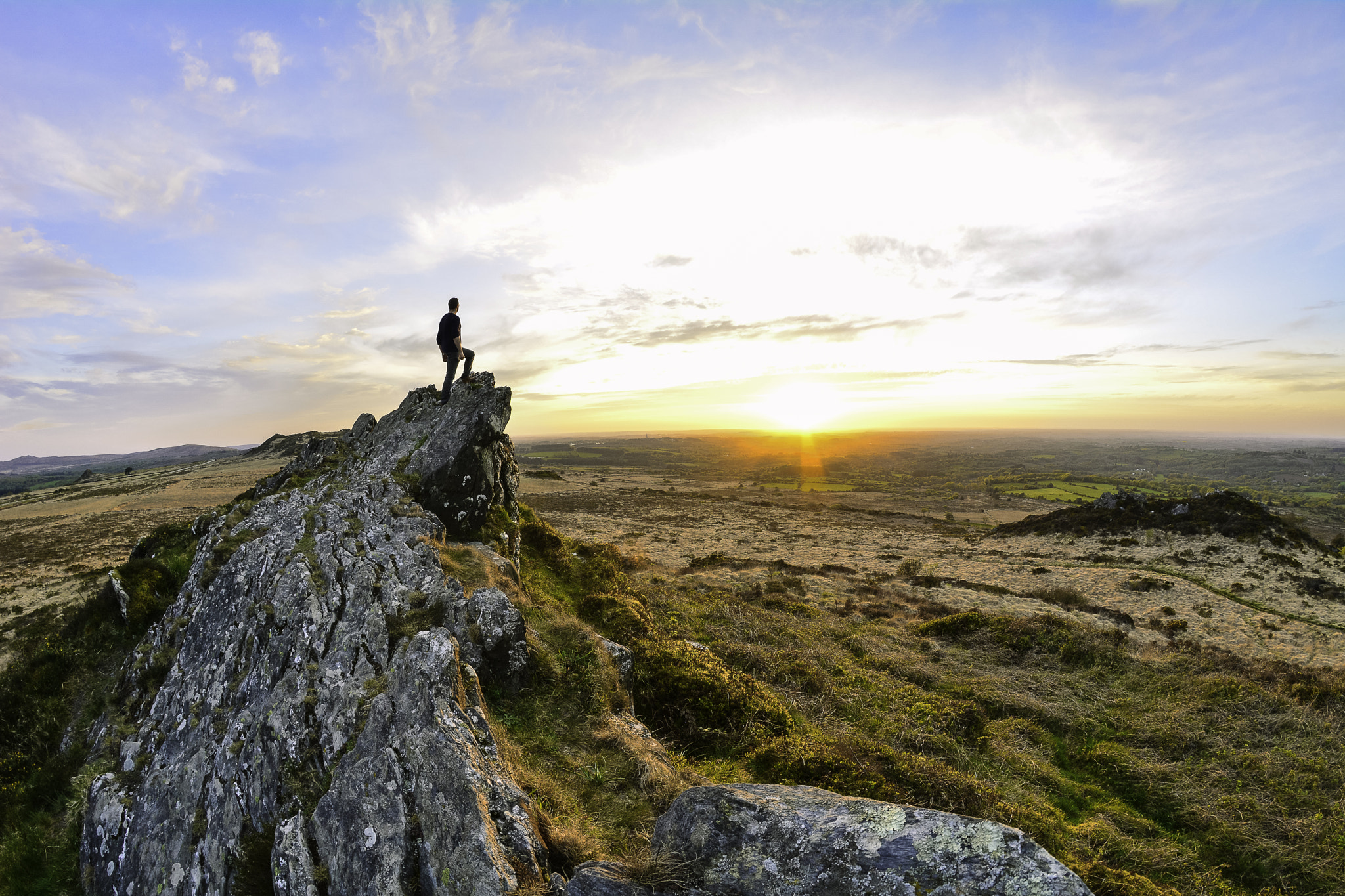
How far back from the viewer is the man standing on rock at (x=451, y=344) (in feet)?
55.7

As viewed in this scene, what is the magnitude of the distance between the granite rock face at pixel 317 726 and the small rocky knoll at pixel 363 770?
28 mm

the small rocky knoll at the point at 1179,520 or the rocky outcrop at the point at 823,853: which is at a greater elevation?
the rocky outcrop at the point at 823,853

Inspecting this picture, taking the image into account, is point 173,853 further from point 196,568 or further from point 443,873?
point 196,568

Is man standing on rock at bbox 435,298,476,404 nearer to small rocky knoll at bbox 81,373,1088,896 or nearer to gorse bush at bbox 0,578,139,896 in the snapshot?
small rocky knoll at bbox 81,373,1088,896

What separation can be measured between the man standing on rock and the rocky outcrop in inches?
635

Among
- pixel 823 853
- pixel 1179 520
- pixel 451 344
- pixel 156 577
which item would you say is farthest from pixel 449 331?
pixel 1179 520

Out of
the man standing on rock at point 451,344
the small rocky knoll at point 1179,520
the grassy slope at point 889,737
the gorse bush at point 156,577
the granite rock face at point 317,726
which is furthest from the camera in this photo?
the small rocky knoll at point 1179,520

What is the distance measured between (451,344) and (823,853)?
1764 centimetres

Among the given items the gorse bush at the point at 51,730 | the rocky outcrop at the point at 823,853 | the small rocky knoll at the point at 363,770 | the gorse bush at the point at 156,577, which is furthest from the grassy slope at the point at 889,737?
the small rocky knoll at the point at 363,770

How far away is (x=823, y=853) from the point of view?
4367 mm

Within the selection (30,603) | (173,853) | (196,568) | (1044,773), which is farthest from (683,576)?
(30,603)

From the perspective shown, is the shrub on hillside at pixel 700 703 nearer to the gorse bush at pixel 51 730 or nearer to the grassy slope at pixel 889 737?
the grassy slope at pixel 889 737

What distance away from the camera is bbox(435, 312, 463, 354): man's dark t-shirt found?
17.0 m

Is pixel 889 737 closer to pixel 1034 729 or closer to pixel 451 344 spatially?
pixel 1034 729
